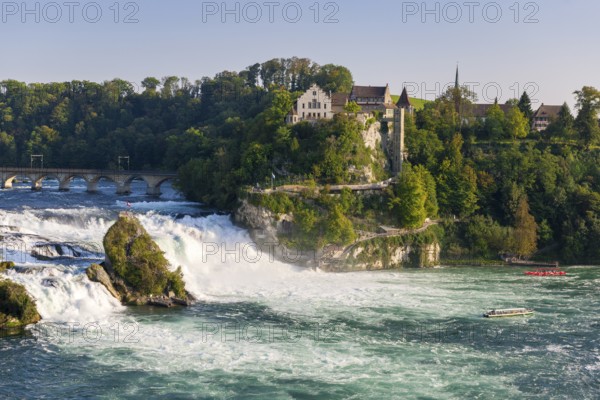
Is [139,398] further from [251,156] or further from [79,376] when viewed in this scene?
[251,156]

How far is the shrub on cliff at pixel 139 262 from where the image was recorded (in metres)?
44.2

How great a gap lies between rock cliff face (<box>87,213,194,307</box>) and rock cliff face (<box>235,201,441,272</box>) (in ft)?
47.6

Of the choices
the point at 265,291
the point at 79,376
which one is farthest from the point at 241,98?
the point at 79,376

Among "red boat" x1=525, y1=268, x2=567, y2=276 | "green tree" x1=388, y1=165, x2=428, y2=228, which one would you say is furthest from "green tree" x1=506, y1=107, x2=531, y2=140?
"red boat" x1=525, y1=268, x2=567, y2=276

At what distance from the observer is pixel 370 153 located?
230ft

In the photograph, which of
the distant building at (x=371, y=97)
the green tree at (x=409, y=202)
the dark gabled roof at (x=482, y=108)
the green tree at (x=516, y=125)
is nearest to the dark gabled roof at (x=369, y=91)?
the distant building at (x=371, y=97)

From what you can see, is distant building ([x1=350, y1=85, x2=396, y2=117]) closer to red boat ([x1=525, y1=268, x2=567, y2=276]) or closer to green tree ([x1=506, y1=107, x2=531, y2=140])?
green tree ([x1=506, y1=107, x2=531, y2=140])

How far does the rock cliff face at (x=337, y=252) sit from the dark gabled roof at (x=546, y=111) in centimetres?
3789

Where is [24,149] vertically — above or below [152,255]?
above

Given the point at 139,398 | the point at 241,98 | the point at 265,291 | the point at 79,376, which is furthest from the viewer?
the point at 241,98

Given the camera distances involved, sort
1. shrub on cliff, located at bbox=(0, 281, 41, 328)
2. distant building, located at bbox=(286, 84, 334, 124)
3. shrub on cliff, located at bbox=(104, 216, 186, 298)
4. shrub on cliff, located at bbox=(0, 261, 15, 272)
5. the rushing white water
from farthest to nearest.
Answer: distant building, located at bbox=(286, 84, 334, 124)
shrub on cliff, located at bbox=(104, 216, 186, 298)
shrub on cliff, located at bbox=(0, 261, 15, 272)
shrub on cliff, located at bbox=(0, 281, 41, 328)
the rushing white water

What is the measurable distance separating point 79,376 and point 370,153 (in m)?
45.1

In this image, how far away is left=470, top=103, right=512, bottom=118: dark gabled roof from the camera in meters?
92.2

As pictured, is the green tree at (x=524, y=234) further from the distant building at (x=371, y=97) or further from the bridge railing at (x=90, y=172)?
the bridge railing at (x=90, y=172)
